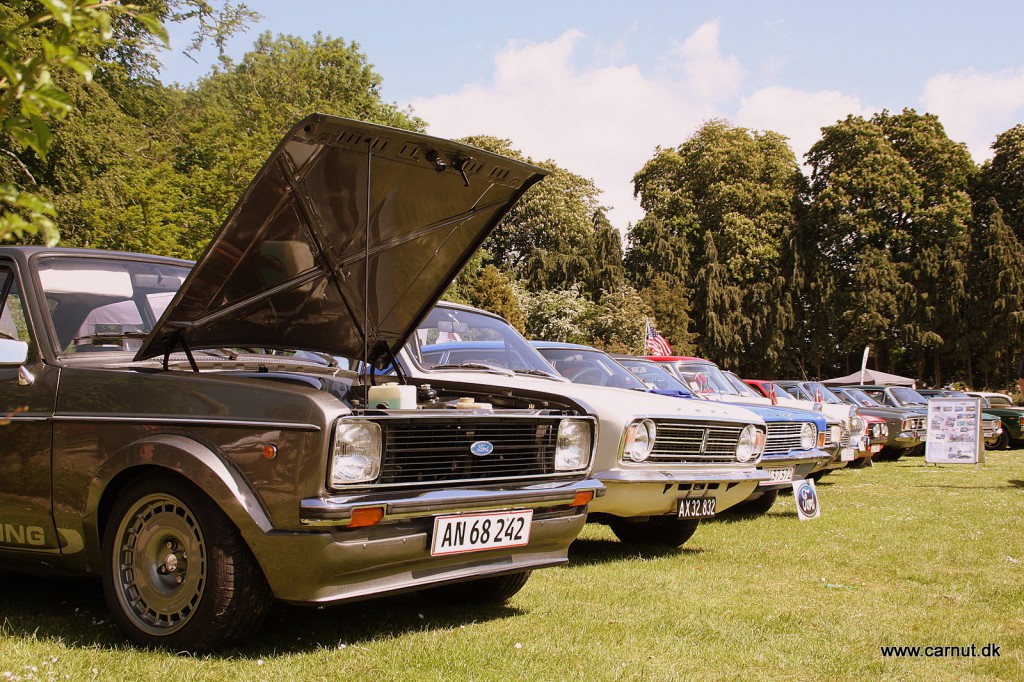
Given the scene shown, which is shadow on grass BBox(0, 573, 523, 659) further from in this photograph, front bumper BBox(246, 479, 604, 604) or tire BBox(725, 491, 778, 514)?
tire BBox(725, 491, 778, 514)

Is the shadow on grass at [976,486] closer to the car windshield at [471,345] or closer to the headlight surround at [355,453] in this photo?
the car windshield at [471,345]

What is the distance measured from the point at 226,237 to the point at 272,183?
12.2 inches

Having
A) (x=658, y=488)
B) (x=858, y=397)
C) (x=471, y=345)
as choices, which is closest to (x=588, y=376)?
(x=471, y=345)

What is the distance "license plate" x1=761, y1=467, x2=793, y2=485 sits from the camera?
30.0 ft

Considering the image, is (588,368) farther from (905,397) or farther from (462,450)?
(905,397)

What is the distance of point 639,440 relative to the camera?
21.3 ft

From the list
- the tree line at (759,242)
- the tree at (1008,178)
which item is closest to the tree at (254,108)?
the tree line at (759,242)

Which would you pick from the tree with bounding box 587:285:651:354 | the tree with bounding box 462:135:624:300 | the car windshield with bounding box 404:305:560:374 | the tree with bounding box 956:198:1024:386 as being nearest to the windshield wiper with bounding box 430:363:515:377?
the car windshield with bounding box 404:305:560:374

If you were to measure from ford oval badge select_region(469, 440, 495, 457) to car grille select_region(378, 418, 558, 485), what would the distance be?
0.05ft

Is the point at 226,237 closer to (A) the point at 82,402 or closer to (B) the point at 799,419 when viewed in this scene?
(A) the point at 82,402

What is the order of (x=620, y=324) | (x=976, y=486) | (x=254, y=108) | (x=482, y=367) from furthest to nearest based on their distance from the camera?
(x=620, y=324), (x=254, y=108), (x=976, y=486), (x=482, y=367)

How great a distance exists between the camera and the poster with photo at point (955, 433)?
17.2m

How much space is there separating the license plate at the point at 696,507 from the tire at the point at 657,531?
36cm

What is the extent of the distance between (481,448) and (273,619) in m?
1.40
